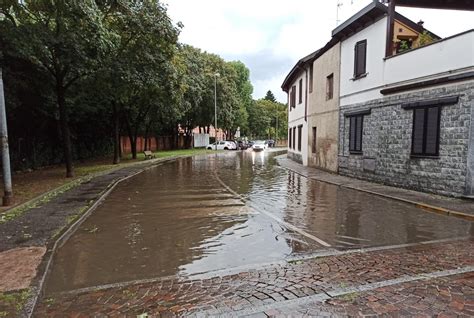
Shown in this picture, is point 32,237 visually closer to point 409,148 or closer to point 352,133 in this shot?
point 409,148

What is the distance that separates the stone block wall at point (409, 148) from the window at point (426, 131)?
0.19 m

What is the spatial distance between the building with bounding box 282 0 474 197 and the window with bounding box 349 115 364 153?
0.05 m

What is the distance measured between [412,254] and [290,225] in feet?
8.33

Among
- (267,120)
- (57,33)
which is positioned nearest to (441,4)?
(57,33)

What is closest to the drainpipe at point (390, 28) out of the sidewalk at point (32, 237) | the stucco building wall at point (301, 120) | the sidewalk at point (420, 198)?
the sidewalk at point (420, 198)

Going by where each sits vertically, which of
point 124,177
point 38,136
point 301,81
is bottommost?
point 124,177

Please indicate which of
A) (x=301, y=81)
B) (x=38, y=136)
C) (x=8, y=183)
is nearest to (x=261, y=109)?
(x=301, y=81)

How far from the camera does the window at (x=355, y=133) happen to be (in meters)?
15.0

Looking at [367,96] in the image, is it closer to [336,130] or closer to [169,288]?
[336,130]

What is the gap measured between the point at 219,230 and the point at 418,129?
846cm

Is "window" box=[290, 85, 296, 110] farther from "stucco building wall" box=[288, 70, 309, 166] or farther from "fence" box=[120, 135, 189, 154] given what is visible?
"fence" box=[120, 135, 189, 154]

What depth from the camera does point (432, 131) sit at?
1109 cm

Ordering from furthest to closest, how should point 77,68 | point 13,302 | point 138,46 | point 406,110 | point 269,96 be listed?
point 269,96
point 138,46
point 77,68
point 406,110
point 13,302

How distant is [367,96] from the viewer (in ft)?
47.6
